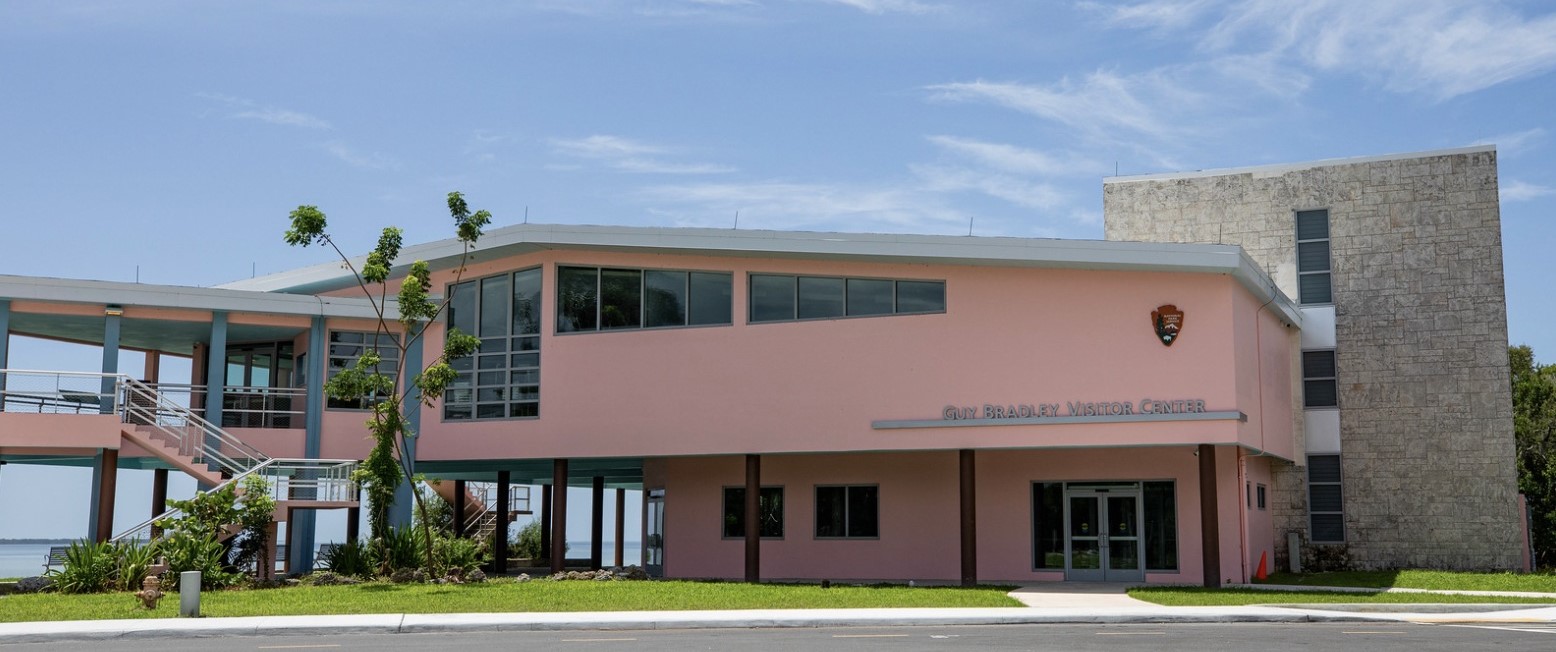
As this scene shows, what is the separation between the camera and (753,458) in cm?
3002

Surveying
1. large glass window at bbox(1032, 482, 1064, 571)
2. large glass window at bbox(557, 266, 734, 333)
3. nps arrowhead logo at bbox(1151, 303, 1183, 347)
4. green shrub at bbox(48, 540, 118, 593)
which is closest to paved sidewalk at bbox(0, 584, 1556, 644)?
green shrub at bbox(48, 540, 118, 593)

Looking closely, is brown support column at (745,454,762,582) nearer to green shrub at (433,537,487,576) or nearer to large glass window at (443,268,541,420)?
large glass window at (443,268,541,420)

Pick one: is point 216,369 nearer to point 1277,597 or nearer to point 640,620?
point 640,620

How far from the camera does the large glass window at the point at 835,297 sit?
2900cm

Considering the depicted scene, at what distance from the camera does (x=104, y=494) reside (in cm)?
2769

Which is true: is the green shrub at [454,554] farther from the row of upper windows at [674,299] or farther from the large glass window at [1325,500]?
the large glass window at [1325,500]

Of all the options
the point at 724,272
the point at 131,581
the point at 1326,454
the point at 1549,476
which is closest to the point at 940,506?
the point at 724,272

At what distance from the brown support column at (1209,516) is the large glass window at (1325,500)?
32.8 feet

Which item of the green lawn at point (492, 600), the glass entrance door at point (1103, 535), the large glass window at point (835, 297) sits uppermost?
the large glass window at point (835, 297)

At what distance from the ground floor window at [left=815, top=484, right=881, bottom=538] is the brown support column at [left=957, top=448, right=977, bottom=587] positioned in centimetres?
362

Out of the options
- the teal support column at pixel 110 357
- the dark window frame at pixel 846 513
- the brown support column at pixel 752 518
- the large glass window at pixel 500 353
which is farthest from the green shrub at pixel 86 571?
the dark window frame at pixel 846 513

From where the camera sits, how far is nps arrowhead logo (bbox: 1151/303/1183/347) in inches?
1066

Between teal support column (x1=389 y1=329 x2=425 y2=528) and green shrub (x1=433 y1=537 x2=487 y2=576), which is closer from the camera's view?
green shrub (x1=433 y1=537 x2=487 y2=576)

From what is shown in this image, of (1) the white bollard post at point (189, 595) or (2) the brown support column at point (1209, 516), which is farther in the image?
(2) the brown support column at point (1209, 516)
